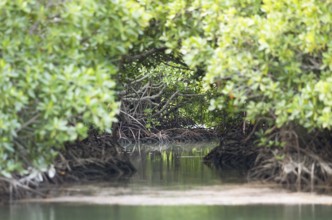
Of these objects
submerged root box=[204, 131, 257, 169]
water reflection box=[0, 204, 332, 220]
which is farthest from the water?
submerged root box=[204, 131, 257, 169]

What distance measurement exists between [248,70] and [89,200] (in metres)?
2.28

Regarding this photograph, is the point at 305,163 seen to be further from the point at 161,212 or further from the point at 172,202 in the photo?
the point at 161,212

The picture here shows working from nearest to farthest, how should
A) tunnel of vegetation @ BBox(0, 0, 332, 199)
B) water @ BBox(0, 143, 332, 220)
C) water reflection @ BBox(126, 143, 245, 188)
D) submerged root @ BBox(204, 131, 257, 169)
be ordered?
water @ BBox(0, 143, 332, 220) → tunnel of vegetation @ BBox(0, 0, 332, 199) → water reflection @ BBox(126, 143, 245, 188) → submerged root @ BBox(204, 131, 257, 169)

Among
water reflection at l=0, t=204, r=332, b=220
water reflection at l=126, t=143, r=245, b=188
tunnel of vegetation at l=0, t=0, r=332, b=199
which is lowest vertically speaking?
water reflection at l=0, t=204, r=332, b=220

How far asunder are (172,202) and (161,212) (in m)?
0.64

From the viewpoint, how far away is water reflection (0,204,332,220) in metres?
7.98

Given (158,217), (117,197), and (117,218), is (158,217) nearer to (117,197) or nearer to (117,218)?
(117,218)

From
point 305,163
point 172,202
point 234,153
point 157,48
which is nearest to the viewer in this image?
point 172,202

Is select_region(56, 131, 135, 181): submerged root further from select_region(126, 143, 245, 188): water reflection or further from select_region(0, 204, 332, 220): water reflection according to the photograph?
select_region(0, 204, 332, 220): water reflection

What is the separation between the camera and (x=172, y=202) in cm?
886

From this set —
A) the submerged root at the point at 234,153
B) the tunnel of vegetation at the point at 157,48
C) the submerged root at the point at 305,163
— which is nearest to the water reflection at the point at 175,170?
the submerged root at the point at 234,153

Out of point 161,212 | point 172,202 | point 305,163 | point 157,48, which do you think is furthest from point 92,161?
point 161,212

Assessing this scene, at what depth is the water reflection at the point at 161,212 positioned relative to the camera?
314 inches

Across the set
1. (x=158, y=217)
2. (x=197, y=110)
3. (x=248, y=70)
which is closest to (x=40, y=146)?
(x=158, y=217)
